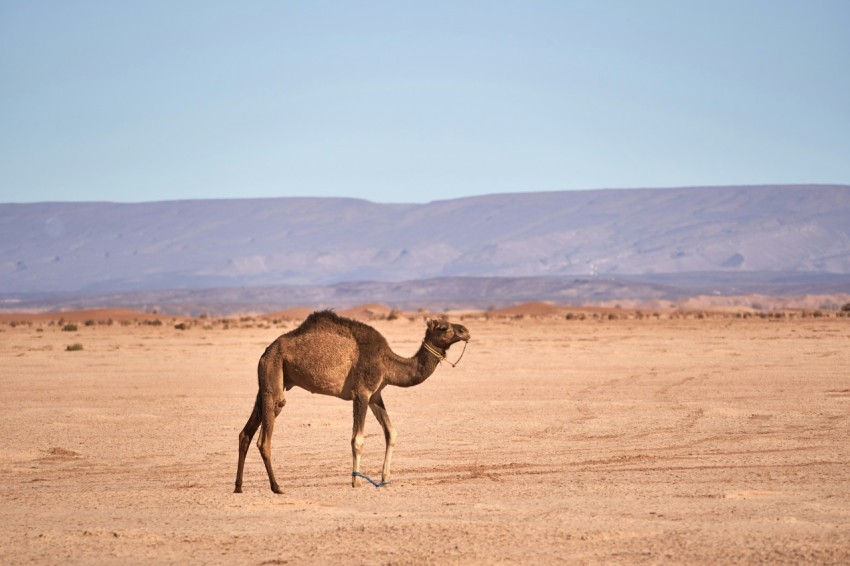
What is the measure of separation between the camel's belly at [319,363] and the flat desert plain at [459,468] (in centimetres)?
108

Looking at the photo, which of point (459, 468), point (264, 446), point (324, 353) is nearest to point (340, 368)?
point (324, 353)

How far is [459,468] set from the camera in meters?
14.1

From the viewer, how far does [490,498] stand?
1193 cm

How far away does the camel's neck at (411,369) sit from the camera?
13.1m

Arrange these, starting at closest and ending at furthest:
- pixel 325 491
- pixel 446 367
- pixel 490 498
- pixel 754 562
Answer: pixel 754 562 → pixel 490 498 → pixel 325 491 → pixel 446 367

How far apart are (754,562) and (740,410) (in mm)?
10824

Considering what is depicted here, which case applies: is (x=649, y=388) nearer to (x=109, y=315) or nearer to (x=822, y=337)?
(x=822, y=337)

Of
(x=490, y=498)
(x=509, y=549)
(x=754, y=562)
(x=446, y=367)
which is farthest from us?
(x=446, y=367)

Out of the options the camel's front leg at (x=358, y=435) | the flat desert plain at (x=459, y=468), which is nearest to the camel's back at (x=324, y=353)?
the camel's front leg at (x=358, y=435)

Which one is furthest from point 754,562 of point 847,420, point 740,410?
point 740,410

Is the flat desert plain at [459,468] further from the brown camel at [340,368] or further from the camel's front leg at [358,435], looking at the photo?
the brown camel at [340,368]

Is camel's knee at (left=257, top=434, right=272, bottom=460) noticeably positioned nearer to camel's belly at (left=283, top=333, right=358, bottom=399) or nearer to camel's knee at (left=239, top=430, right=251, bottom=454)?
camel's knee at (left=239, top=430, right=251, bottom=454)

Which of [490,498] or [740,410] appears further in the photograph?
[740,410]

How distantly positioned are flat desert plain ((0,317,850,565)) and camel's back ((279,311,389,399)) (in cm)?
109
